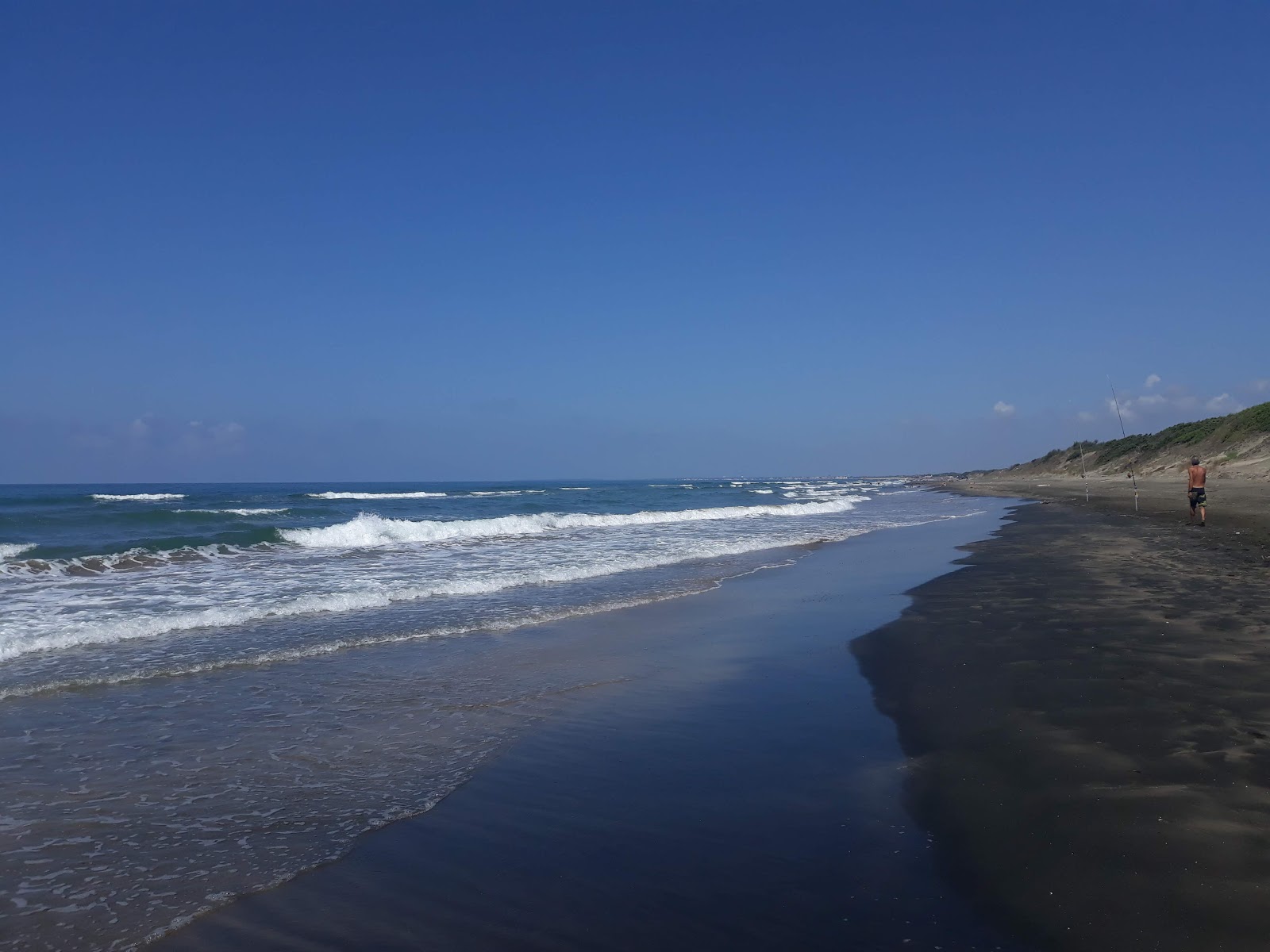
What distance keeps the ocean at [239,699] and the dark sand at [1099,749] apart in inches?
118

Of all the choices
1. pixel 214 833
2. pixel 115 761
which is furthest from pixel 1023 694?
pixel 115 761

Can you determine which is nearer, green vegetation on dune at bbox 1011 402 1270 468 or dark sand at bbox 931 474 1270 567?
dark sand at bbox 931 474 1270 567

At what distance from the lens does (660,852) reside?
3.69 m

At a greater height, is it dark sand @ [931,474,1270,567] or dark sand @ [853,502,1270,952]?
dark sand @ [931,474,1270,567]

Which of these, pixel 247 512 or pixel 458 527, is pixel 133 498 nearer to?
pixel 247 512

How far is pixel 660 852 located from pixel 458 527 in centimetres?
2268

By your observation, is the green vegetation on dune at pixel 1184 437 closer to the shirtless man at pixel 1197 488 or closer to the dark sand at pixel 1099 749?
the shirtless man at pixel 1197 488

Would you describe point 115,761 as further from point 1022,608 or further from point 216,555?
point 216,555

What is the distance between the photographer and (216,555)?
18000mm

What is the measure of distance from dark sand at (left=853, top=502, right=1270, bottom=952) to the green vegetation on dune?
1589 inches

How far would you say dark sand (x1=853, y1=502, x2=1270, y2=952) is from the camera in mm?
3008

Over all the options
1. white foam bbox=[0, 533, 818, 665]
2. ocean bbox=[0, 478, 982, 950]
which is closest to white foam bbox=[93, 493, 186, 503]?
ocean bbox=[0, 478, 982, 950]

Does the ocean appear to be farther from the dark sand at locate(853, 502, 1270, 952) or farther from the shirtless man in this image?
the shirtless man

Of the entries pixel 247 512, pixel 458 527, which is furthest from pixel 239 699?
pixel 247 512
